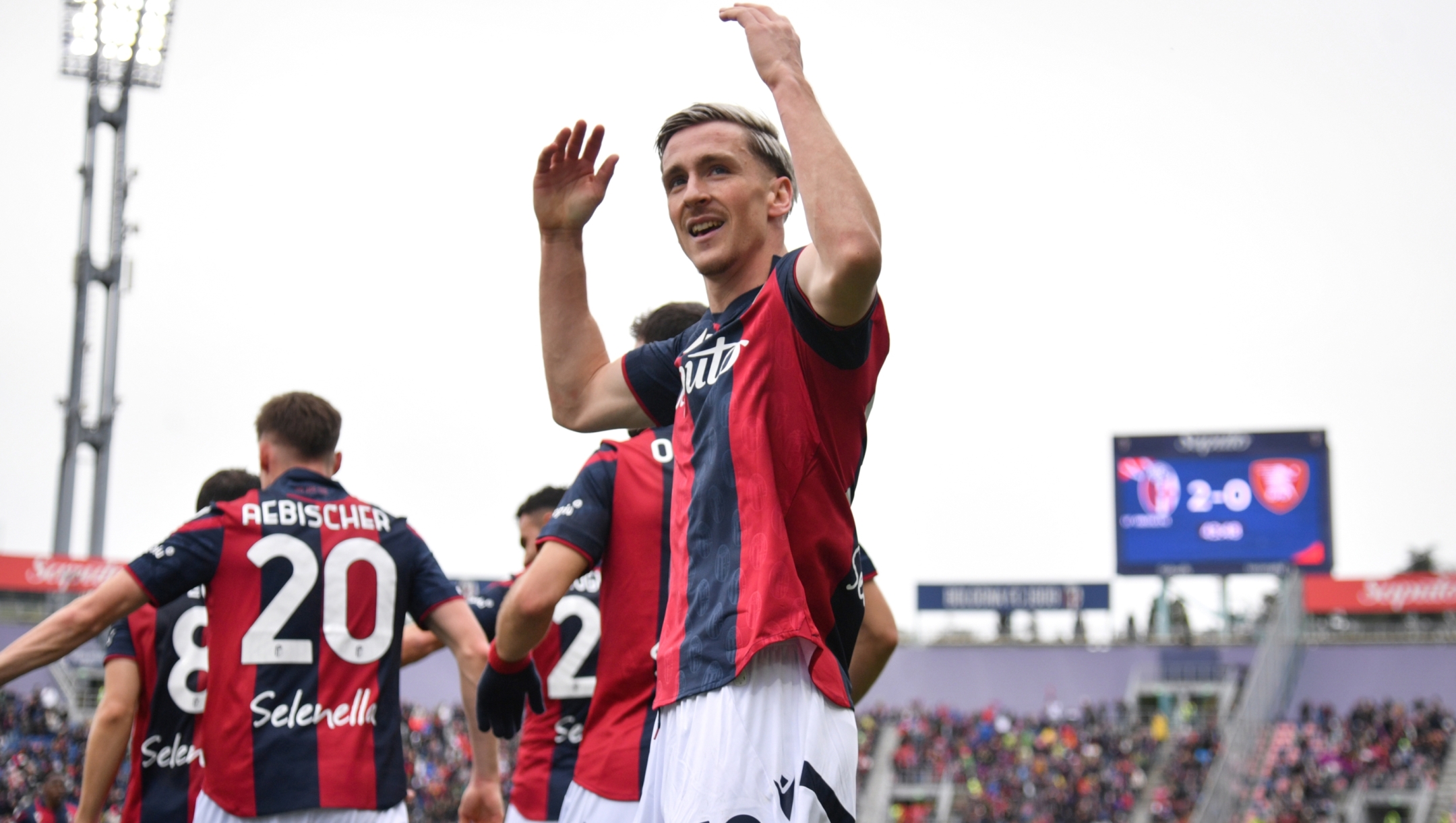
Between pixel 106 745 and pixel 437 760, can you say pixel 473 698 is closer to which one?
pixel 106 745

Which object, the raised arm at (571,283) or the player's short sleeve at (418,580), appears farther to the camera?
the player's short sleeve at (418,580)

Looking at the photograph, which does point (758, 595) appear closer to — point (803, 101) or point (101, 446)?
point (803, 101)

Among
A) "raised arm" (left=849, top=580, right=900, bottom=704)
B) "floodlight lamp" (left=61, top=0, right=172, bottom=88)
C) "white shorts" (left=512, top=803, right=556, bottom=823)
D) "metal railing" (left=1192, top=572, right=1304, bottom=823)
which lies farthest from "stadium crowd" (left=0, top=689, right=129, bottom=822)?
"metal railing" (left=1192, top=572, right=1304, bottom=823)

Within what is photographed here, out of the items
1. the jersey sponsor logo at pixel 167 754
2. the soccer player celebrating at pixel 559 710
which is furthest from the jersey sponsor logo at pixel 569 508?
the jersey sponsor logo at pixel 167 754

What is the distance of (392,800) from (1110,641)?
33.7 m

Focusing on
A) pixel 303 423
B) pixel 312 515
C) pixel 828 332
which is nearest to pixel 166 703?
pixel 312 515

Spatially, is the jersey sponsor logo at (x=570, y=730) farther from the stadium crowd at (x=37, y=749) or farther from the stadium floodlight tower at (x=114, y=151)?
the stadium floodlight tower at (x=114, y=151)

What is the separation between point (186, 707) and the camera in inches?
187

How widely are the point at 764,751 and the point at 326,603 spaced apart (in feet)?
8.39

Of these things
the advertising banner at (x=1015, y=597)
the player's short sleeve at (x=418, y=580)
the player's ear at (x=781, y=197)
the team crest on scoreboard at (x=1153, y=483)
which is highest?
the team crest on scoreboard at (x=1153, y=483)

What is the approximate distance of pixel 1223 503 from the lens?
30.2 meters

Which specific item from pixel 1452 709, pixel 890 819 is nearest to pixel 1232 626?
pixel 1452 709

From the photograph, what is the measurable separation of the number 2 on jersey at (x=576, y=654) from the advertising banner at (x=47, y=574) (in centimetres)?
3176

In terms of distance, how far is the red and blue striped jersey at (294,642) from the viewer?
4.23 metres
